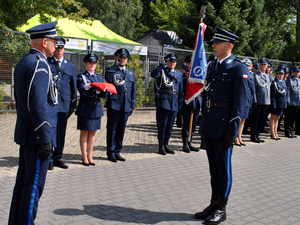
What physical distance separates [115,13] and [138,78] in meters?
22.1

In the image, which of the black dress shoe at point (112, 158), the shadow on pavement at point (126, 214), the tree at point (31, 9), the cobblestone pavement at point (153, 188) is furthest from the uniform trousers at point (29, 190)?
the tree at point (31, 9)

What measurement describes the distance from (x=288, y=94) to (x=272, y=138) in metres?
1.46

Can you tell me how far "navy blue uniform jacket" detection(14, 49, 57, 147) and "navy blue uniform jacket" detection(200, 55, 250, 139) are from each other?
2.01m

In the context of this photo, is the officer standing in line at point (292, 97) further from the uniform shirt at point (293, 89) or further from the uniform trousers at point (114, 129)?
the uniform trousers at point (114, 129)

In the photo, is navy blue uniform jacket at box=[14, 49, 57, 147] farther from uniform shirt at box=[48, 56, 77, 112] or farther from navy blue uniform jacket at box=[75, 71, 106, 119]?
navy blue uniform jacket at box=[75, 71, 106, 119]

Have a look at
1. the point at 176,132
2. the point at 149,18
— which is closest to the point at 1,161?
the point at 176,132

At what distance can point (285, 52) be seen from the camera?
2562 cm

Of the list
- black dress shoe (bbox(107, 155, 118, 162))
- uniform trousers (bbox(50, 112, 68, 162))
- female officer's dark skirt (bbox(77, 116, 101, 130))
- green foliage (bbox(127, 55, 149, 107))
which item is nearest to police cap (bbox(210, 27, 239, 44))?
female officer's dark skirt (bbox(77, 116, 101, 130))

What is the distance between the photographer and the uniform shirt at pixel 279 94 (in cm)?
1072

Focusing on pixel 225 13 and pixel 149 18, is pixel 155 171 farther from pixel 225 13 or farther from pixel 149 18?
pixel 149 18

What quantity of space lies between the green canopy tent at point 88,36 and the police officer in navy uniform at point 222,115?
343 inches

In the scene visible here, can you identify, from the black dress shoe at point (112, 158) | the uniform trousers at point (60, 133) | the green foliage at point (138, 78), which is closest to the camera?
the uniform trousers at point (60, 133)

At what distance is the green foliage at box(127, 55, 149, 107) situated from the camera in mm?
13625

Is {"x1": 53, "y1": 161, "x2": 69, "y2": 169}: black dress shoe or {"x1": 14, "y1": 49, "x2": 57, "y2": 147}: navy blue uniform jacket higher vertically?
{"x1": 14, "y1": 49, "x2": 57, "y2": 147}: navy blue uniform jacket
